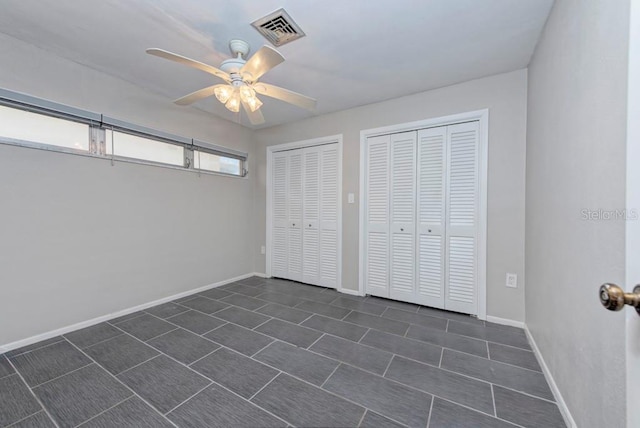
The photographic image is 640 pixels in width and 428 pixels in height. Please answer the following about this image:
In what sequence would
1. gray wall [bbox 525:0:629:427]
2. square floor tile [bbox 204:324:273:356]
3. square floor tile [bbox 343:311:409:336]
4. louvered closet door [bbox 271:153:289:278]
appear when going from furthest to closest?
louvered closet door [bbox 271:153:289:278] < square floor tile [bbox 343:311:409:336] < square floor tile [bbox 204:324:273:356] < gray wall [bbox 525:0:629:427]

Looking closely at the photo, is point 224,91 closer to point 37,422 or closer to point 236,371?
point 236,371

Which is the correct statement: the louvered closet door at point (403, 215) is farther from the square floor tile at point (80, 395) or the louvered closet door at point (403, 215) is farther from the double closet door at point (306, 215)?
the square floor tile at point (80, 395)

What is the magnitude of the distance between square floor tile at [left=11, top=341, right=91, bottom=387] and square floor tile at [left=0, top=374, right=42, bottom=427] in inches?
1.9

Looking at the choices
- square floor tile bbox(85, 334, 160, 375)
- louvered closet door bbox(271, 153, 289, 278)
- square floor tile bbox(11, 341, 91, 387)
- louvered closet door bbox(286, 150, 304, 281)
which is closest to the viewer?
square floor tile bbox(11, 341, 91, 387)

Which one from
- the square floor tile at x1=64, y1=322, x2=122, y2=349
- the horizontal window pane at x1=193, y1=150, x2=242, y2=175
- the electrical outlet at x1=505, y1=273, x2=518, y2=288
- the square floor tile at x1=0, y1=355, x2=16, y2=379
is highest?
the horizontal window pane at x1=193, y1=150, x2=242, y2=175

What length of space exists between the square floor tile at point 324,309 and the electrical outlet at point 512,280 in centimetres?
157

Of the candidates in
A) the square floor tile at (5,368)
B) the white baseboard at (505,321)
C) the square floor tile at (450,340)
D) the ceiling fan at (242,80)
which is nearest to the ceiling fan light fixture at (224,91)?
the ceiling fan at (242,80)

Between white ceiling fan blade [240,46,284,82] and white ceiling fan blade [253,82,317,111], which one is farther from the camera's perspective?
white ceiling fan blade [253,82,317,111]

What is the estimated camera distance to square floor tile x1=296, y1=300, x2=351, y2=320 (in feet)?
8.40

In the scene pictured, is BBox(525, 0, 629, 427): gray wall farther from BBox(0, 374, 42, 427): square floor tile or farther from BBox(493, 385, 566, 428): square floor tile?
BBox(0, 374, 42, 427): square floor tile

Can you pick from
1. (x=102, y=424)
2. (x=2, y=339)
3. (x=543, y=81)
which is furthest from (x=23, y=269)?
(x=543, y=81)

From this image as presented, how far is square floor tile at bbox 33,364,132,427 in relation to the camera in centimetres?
131

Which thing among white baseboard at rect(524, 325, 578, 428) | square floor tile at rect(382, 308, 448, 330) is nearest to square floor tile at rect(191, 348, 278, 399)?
square floor tile at rect(382, 308, 448, 330)

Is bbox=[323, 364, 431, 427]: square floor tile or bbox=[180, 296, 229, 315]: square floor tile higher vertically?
bbox=[180, 296, 229, 315]: square floor tile
